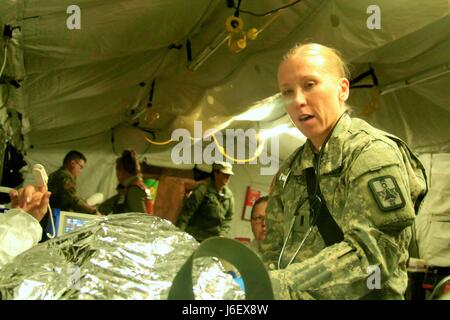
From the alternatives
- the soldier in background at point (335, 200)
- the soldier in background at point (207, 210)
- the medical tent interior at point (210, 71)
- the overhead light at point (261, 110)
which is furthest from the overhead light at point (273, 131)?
the soldier in background at point (335, 200)

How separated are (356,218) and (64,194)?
2.88 m

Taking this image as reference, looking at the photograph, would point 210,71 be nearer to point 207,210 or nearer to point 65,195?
point 207,210

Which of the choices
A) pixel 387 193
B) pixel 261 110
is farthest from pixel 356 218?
pixel 261 110

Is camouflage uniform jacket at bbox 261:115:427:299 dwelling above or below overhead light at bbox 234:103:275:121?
below

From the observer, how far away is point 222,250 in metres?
0.56

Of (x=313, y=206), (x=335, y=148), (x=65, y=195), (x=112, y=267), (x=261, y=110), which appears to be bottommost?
(x=112, y=267)

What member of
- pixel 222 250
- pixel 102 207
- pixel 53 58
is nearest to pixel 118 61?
pixel 53 58

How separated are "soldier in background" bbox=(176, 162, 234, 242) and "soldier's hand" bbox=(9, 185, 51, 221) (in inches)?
93.3

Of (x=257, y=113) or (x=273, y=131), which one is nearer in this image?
(x=257, y=113)

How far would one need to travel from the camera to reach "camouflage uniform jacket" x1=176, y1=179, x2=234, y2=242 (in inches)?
138

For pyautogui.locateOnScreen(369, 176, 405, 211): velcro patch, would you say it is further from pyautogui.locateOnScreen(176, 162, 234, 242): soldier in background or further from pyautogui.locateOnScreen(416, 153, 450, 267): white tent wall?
pyautogui.locateOnScreen(416, 153, 450, 267): white tent wall

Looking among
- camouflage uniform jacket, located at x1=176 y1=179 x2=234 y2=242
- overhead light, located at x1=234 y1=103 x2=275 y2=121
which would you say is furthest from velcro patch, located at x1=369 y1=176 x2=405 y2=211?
overhead light, located at x1=234 y1=103 x2=275 y2=121

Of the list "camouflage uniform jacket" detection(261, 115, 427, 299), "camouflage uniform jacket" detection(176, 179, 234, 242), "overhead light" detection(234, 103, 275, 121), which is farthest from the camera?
"overhead light" detection(234, 103, 275, 121)

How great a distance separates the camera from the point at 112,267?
646mm
